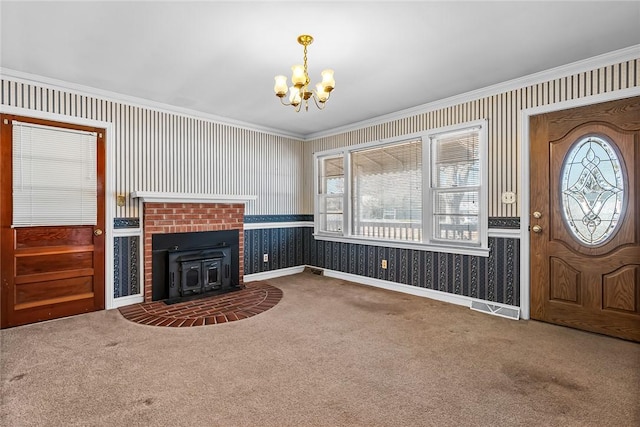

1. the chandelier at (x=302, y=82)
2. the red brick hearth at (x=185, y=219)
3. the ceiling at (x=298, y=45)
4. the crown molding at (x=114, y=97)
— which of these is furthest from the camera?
the red brick hearth at (x=185, y=219)

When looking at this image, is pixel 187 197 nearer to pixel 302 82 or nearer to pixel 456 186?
pixel 302 82

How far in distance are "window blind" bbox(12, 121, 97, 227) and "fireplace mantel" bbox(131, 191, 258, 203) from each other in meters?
0.52

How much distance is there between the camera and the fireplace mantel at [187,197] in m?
4.03

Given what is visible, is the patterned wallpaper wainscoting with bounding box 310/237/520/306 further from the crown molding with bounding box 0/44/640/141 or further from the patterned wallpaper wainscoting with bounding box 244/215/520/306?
the crown molding with bounding box 0/44/640/141

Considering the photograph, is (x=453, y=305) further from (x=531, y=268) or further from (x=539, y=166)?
(x=539, y=166)

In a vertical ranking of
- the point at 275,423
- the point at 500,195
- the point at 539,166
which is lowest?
the point at 275,423

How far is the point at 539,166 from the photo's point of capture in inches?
134

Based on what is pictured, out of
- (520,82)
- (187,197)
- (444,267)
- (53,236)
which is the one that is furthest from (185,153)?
(520,82)

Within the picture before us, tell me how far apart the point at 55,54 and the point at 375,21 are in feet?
9.06

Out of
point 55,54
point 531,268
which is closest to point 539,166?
point 531,268

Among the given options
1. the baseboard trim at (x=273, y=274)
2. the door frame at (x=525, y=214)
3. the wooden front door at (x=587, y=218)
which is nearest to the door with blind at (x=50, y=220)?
the baseboard trim at (x=273, y=274)

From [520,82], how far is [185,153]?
163 inches

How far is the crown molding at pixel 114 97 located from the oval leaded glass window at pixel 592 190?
13.5 ft

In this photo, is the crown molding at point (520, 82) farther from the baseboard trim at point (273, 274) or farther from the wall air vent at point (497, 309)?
the baseboard trim at point (273, 274)
